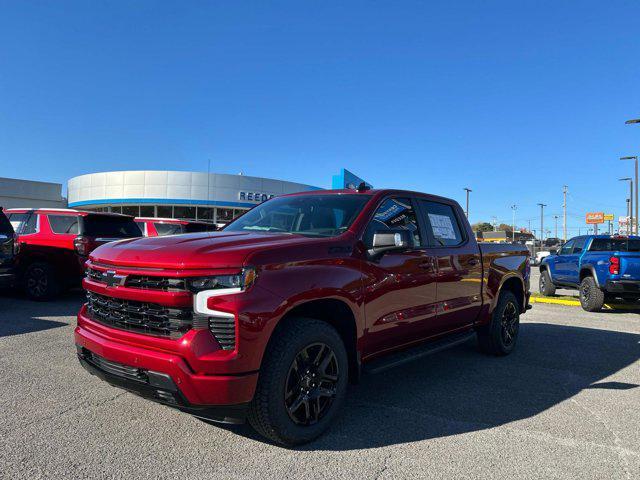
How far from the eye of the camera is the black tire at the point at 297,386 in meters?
2.97

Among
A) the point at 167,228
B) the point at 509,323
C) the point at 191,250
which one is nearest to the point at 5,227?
the point at 167,228

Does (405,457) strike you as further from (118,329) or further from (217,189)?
(217,189)

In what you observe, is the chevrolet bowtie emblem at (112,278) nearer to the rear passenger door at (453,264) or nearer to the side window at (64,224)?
the rear passenger door at (453,264)

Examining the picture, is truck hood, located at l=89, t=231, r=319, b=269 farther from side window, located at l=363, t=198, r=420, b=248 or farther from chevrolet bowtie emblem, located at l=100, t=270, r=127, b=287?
side window, located at l=363, t=198, r=420, b=248

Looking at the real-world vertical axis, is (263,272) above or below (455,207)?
below

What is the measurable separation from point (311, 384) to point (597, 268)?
930 cm

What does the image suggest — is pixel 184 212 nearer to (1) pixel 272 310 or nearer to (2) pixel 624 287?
(2) pixel 624 287

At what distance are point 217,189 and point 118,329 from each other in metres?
32.6

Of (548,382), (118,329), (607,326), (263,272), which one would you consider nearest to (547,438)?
(548,382)

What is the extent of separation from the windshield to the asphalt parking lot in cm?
158

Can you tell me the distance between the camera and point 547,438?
3.47 meters

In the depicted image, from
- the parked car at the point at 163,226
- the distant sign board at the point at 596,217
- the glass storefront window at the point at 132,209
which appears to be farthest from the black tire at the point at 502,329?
the distant sign board at the point at 596,217

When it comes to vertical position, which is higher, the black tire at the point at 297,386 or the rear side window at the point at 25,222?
the rear side window at the point at 25,222

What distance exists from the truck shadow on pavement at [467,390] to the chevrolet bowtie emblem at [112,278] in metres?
1.39
